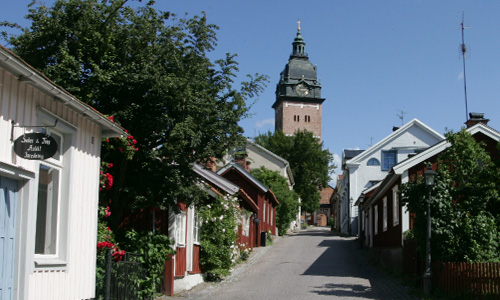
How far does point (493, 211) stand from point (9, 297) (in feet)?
41.8

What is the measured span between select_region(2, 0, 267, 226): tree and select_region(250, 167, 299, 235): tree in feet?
106

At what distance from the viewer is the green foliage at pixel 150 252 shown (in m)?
13.6

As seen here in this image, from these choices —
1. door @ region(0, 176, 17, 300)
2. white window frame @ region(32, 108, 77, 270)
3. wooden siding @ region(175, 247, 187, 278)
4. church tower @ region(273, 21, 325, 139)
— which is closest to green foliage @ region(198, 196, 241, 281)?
wooden siding @ region(175, 247, 187, 278)

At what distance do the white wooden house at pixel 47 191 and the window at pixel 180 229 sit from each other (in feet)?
19.4

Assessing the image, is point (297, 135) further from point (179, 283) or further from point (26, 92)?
point (26, 92)

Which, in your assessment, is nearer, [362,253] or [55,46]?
[55,46]

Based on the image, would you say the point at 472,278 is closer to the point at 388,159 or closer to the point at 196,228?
the point at 196,228

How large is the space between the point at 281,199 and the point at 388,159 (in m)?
8.44

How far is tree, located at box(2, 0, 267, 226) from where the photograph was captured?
13344mm

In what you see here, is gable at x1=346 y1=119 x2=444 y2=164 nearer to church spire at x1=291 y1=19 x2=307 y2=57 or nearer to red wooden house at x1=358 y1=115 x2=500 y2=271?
red wooden house at x1=358 y1=115 x2=500 y2=271

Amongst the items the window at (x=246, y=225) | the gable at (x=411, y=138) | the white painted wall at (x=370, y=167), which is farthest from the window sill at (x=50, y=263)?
the white painted wall at (x=370, y=167)

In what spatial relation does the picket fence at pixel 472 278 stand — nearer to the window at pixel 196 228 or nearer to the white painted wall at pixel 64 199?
the window at pixel 196 228

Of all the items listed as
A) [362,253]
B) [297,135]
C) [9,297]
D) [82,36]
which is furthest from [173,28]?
[297,135]

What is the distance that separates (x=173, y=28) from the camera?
47.2 ft
